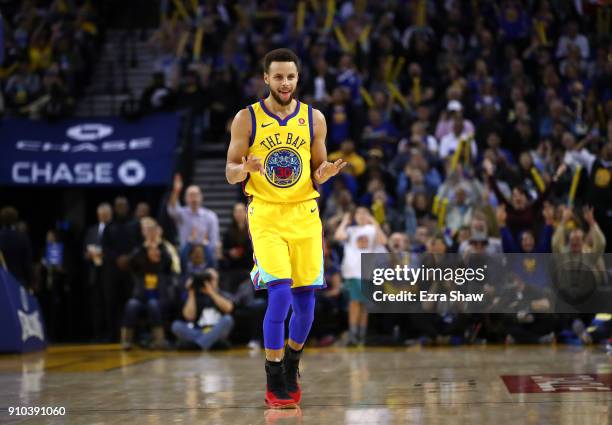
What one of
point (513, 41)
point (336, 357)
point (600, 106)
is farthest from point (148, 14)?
point (336, 357)

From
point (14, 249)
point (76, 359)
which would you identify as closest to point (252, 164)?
point (76, 359)

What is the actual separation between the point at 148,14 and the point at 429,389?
15388 millimetres

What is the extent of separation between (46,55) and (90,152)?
127 inches

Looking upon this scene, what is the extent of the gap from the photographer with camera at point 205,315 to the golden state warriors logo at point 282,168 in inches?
246

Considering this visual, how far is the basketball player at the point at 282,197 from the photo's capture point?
6.59 m

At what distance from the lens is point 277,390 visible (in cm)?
651

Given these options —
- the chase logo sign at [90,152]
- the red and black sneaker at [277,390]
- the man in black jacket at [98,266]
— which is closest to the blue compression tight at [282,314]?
the red and black sneaker at [277,390]

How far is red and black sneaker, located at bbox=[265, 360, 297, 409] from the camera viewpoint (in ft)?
21.1

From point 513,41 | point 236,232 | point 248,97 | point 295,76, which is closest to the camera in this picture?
point 295,76

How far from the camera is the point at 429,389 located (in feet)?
24.0

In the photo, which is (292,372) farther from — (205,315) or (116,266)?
(116,266)

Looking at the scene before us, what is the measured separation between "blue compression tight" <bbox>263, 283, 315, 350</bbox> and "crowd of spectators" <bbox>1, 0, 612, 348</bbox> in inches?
234

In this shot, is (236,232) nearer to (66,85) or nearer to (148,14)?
(66,85)

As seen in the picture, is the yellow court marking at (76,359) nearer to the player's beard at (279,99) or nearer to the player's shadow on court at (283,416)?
the player's shadow on court at (283,416)
